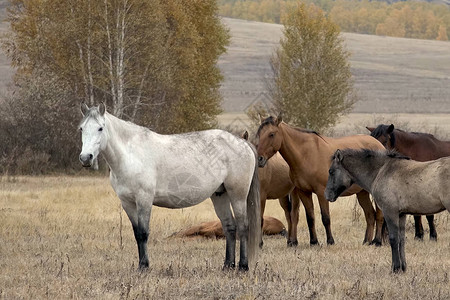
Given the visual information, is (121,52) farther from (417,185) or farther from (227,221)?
(417,185)

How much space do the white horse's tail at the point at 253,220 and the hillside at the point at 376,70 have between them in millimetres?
54507

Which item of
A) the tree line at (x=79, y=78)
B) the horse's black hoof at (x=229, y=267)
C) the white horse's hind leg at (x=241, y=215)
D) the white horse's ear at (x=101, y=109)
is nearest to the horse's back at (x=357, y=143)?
the white horse's hind leg at (x=241, y=215)

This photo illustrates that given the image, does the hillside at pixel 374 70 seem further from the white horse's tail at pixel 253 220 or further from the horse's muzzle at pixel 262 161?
the white horse's tail at pixel 253 220

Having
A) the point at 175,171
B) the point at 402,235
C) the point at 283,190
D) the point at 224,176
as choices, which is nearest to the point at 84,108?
the point at 175,171

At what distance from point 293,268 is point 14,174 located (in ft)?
61.5

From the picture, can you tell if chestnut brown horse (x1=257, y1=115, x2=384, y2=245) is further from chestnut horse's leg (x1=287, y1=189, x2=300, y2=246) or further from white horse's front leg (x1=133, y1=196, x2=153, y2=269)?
white horse's front leg (x1=133, y1=196, x2=153, y2=269)

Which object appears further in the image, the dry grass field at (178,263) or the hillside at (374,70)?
the hillside at (374,70)

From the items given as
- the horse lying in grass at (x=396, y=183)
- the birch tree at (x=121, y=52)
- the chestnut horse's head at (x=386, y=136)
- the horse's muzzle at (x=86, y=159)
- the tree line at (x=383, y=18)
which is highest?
the horse's muzzle at (x=86, y=159)

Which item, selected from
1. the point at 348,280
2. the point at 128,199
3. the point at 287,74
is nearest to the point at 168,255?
the point at 128,199

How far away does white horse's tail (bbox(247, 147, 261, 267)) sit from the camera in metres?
10.3

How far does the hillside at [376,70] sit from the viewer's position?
77.2 metres

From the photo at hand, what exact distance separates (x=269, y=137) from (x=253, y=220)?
7.88ft

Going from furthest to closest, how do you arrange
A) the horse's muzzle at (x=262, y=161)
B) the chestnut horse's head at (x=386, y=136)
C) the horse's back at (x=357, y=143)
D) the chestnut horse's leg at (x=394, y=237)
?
the chestnut horse's head at (x=386, y=136) → the horse's back at (x=357, y=143) → the horse's muzzle at (x=262, y=161) → the chestnut horse's leg at (x=394, y=237)

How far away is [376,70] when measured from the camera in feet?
317
